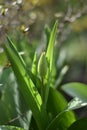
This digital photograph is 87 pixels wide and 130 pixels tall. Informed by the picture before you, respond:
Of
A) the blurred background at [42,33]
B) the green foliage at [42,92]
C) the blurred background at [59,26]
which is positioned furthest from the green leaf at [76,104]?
the blurred background at [59,26]

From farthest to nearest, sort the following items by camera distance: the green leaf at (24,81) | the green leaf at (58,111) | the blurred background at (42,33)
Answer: the blurred background at (42,33), the green leaf at (58,111), the green leaf at (24,81)

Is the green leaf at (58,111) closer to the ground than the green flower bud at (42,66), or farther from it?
closer to the ground

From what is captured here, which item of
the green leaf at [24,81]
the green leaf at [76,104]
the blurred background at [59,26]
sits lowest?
the blurred background at [59,26]

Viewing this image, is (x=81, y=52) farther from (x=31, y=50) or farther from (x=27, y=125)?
(x=27, y=125)

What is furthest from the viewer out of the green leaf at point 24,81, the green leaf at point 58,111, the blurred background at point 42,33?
the blurred background at point 42,33

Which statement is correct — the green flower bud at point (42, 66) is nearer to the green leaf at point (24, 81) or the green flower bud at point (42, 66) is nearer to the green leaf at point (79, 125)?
the green leaf at point (24, 81)

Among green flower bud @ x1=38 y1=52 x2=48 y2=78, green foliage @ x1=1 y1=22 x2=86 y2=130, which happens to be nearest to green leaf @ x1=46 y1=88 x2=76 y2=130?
green foliage @ x1=1 y1=22 x2=86 y2=130

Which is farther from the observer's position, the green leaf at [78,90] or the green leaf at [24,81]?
the green leaf at [78,90]

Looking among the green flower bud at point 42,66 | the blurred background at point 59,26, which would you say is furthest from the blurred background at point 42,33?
the green flower bud at point 42,66
